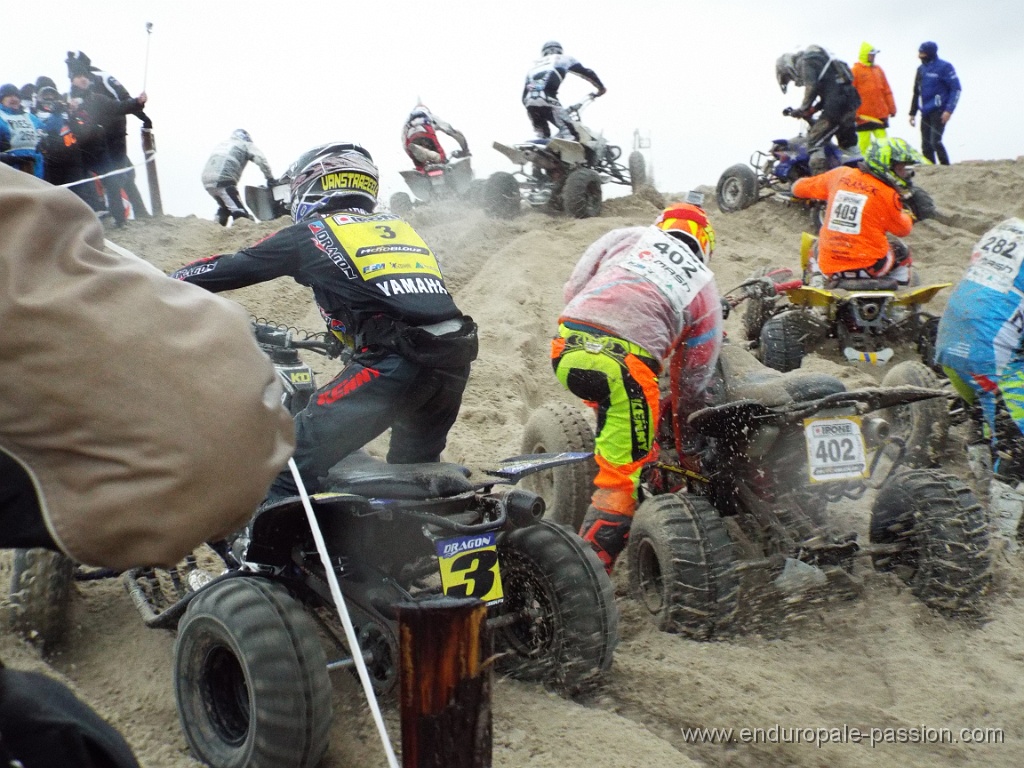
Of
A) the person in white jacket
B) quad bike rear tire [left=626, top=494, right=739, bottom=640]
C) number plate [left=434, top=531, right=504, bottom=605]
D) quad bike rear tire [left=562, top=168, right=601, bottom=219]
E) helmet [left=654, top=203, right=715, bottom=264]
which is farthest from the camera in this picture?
quad bike rear tire [left=562, top=168, right=601, bottom=219]

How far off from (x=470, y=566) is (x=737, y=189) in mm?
11282

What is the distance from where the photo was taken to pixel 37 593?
12.0 ft

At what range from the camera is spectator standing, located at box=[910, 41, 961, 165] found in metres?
13.6

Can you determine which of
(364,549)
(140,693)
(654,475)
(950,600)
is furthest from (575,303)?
(140,693)

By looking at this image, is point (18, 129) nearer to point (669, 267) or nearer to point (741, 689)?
point (669, 267)

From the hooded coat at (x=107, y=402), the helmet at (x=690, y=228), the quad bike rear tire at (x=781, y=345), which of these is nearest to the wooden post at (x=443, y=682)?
the hooded coat at (x=107, y=402)

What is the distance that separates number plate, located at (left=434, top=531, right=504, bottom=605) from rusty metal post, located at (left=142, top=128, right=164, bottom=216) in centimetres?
896

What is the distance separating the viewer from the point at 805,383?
427 centimetres

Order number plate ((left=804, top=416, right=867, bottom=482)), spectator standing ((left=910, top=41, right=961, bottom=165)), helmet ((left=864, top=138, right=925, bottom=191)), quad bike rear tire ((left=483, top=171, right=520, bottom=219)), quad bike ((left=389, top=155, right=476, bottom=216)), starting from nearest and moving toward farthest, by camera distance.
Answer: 1. number plate ((left=804, top=416, right=867, bottom=482))
2. helmet ((left=864, top=138, right=925, bottom=191))
3. quad bike rear tire ((left=483, top=171, right=520, bottom=219))
4. quad bike ((left=389, top=155, right=476, bottom=216))
5. spectator standing ((left=910, top=41, right=961, bottom=165))

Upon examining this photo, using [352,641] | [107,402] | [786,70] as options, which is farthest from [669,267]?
[786,70]

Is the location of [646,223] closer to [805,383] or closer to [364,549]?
[805,383]

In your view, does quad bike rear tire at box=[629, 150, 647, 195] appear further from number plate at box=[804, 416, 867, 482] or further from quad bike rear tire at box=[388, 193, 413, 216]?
number plate at box=[804, 416, 867, 482]

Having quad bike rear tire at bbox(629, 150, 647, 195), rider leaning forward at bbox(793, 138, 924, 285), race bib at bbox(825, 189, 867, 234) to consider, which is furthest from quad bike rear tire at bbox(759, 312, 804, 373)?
quad bike rear tire at bbox(629, 150, 647, 195)

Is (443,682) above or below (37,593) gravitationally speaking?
above
